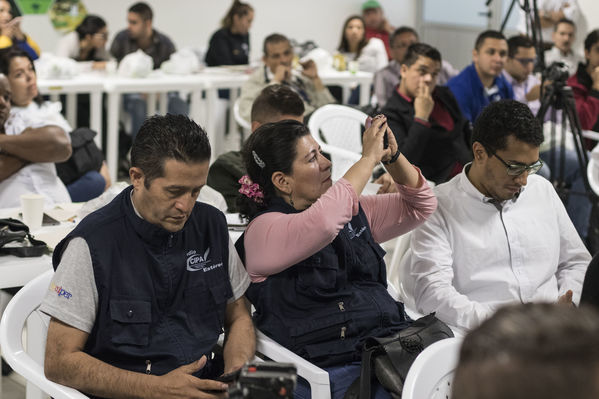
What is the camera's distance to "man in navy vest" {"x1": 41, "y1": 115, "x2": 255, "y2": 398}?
1640mm

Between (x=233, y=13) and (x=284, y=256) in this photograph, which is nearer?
(x=284, y=256)

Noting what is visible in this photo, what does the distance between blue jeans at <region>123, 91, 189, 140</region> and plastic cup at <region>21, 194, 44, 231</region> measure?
12.1 ft

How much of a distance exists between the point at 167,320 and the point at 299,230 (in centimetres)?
35

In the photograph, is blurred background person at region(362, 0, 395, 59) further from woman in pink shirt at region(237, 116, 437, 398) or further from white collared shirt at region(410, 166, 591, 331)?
woman in pink shirt at region(237, 116, 437, 398)

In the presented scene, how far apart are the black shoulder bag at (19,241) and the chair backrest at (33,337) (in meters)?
0.31

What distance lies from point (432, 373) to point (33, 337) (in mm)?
961

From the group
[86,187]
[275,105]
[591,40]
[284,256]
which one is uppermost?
[591,40]

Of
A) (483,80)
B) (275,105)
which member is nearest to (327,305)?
(275,105)

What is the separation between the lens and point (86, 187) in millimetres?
3592

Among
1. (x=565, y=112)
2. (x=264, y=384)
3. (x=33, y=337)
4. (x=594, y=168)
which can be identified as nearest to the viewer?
(x=264, y=384)

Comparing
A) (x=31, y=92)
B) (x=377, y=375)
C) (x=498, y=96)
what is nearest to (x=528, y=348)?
(x=377, y=375)

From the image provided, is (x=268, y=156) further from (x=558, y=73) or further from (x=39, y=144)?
(x=558, y=73)

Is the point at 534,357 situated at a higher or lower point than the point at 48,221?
higher

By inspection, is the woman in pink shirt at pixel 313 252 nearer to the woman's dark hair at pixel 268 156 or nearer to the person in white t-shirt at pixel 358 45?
the woman's dark hair at pixel 268 156
